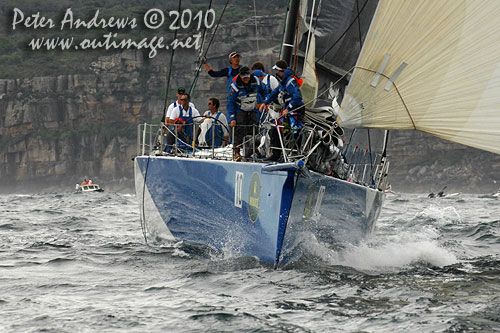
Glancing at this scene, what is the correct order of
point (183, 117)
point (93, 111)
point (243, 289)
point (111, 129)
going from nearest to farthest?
1. point (243, 289)
2. point (183, 117)
3. point (111, 129)
4. point (93, 111)

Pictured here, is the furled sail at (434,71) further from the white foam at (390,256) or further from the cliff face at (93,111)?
the cliff face at (93,111)

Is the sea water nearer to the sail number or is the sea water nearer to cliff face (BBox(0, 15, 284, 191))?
the sail number

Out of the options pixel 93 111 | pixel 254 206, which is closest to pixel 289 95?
pixel 254 206

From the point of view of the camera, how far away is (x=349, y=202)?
746cm

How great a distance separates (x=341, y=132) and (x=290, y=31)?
231cm

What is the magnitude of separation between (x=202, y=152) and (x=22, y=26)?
83020 millimetres

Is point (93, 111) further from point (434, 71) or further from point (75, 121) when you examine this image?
point (434, 71)

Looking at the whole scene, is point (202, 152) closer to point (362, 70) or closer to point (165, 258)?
point (165, 258)

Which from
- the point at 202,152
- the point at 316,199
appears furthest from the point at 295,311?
the point at 202,152

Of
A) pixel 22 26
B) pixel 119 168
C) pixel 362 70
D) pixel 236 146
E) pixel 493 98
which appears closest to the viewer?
pixel 493 98

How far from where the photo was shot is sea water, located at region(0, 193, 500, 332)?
453cm

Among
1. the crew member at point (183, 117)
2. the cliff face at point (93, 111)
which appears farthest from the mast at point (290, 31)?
the cliff face at point (93, 111)

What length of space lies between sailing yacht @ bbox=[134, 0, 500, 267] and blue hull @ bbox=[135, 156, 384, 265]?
0.01 metres

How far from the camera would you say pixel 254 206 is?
6551 mm
